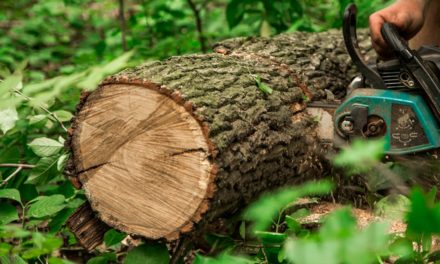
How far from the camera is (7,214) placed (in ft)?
8.49

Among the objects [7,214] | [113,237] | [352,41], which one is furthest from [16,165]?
[352,41]

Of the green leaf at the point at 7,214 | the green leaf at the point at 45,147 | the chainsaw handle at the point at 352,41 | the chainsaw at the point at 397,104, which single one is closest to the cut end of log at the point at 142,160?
the green leaf at the point at 45,147

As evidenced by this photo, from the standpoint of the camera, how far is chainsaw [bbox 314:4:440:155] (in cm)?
263

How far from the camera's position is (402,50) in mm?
2686

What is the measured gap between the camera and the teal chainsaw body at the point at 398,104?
2635mm

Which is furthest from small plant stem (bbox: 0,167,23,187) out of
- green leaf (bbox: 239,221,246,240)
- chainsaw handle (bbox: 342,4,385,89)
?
chainsaw handle (bbox: 342,4,385,89)

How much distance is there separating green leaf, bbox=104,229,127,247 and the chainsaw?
1120mm

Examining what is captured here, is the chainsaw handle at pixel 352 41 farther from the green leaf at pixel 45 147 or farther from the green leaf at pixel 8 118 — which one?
the green leaf at pixel 8 118

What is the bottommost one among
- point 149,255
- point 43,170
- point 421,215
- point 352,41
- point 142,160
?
point 149,255

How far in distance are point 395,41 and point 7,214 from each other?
1.88 meters

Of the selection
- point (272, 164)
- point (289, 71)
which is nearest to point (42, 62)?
point (289, 71)

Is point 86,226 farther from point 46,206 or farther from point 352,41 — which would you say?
point 352,41

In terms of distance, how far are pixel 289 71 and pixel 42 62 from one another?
378 cm

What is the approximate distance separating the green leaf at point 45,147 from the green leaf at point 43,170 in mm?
32
